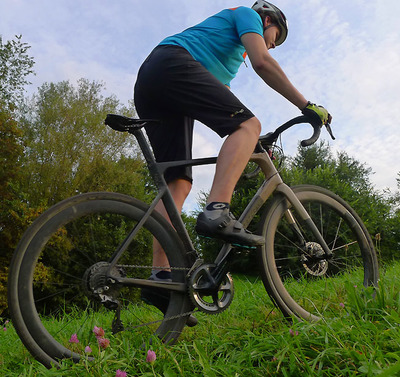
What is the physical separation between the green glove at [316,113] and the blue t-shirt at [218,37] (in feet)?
1.69

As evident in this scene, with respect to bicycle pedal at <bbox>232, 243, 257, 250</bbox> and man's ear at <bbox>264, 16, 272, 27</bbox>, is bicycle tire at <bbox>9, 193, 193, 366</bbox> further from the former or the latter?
man's ear at <bbox>264, 16, 272, 27</bbox>

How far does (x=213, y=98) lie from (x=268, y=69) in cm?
37

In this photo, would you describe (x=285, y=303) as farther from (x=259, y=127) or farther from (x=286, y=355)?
(x=259, y=127)

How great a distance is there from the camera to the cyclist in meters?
2.16

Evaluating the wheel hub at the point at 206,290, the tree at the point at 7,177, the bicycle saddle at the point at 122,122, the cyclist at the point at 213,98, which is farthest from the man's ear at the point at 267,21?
the tree at the point at 7,177

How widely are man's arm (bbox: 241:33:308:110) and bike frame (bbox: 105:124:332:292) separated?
0.35m

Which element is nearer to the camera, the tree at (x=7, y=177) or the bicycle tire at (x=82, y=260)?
the bicycle tire at (x=82, y=260)

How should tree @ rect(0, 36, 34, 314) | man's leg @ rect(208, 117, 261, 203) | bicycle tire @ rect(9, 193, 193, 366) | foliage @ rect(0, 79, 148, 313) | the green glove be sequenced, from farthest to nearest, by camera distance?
foliage @ rect(0, 79, 148, 313) → tree @ rect(0, 36, 34, 314) → the green glove → man's leg @ rect(208, 117, 261, 203) → bicycle tire @ rect(9, 193, 193, 366)

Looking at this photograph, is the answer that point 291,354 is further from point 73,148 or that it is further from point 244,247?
point 73,148

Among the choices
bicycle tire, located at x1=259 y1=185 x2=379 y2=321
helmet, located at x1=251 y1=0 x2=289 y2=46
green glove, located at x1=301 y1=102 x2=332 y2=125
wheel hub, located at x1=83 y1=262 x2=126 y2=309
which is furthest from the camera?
helmet, located at x1=251 y1=0 x2=289 y2=46

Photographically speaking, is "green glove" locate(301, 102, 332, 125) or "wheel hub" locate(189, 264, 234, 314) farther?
"green glove" locate(301, 102, 332, 125)

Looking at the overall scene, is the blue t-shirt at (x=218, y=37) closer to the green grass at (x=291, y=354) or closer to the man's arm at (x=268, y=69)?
the man's arm at (x=268, y=69)

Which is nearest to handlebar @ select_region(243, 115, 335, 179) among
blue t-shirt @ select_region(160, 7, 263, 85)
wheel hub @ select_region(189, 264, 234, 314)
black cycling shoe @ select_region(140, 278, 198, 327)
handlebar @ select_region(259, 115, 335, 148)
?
handlebar @ select_region(259, 115, 335, 148)

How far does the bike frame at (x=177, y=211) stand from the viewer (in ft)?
6.69
